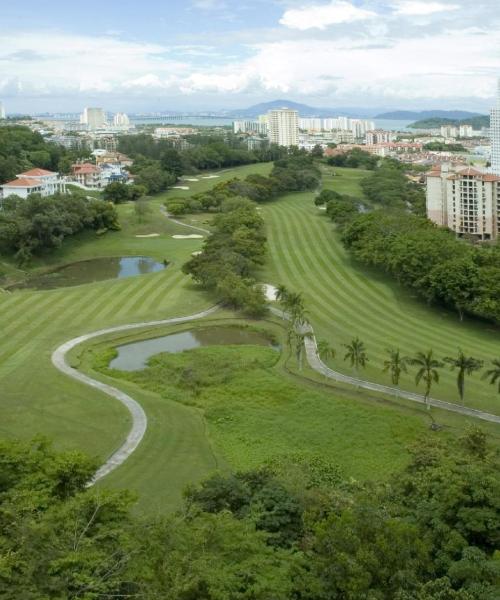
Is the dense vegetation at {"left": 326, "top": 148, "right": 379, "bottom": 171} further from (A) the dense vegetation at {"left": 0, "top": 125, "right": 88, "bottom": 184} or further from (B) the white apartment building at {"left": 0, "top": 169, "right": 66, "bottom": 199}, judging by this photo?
(B) the white apartment building at {"left": 0, "top": 169, "right": 66, "bottom": 199}

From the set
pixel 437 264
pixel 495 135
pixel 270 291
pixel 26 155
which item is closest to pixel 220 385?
pixel 270 291

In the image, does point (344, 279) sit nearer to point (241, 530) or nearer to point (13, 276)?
point (13, 276)

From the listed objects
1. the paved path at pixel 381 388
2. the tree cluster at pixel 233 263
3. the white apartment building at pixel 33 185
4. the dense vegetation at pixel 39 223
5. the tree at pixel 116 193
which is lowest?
the paved path at pixel 381 388

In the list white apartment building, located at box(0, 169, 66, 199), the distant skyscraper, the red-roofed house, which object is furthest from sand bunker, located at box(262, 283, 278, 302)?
the distant skyscraper

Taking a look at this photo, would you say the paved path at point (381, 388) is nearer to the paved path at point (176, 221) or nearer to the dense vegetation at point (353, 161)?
the paved path at point (176, 221)

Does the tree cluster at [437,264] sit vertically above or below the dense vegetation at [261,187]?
below

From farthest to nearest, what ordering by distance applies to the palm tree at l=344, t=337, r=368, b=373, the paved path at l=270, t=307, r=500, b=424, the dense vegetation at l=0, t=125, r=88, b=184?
1. the dense vegetation at l=0, t=125, r=88, b=184
2. the palm tree at l=344, t=337, r=368, b=373
3. the paved path at l=270, t=307, r=500, b=424

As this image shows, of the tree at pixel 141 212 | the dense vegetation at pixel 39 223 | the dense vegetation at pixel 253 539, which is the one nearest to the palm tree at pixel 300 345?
the dense vegetation at pixel 253 539

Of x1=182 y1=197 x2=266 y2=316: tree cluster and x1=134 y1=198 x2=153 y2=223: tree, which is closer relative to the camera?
x1=182 y1=197 x2=266 y2=316: tree cluster
